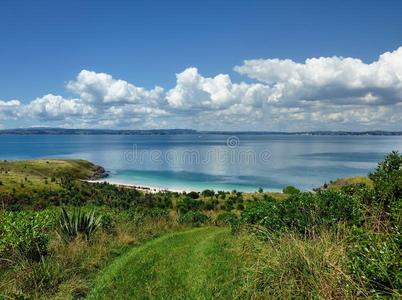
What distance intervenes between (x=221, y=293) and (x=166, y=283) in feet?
5.55

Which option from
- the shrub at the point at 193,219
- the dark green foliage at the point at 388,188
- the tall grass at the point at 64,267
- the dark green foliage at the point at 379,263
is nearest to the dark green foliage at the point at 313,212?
the dark green foliage at the point at 388,188

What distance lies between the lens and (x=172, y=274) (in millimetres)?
9656

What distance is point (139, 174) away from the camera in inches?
4245

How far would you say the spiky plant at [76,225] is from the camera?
1269 centimetres

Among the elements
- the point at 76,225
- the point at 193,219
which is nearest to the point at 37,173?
the point at 193,219

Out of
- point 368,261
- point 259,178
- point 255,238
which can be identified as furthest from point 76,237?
point 259,178

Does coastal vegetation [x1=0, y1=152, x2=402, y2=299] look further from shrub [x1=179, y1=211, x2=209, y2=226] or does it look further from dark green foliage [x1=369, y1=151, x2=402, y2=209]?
shrub [x1=179, y1=211, x2=209, y2=226]

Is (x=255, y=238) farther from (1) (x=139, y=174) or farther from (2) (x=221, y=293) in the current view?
(1) (x=139, y=174)

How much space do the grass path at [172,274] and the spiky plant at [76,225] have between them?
5.47 feet

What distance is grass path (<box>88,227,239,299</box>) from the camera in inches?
323

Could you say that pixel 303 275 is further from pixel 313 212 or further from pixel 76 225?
pixel 76 225

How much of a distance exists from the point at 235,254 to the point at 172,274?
2.01 meters

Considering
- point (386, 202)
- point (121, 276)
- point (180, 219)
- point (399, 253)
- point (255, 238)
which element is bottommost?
point (180, 219)

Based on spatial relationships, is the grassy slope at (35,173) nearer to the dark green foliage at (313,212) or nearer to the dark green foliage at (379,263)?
the dark green foliage at (313,212)
